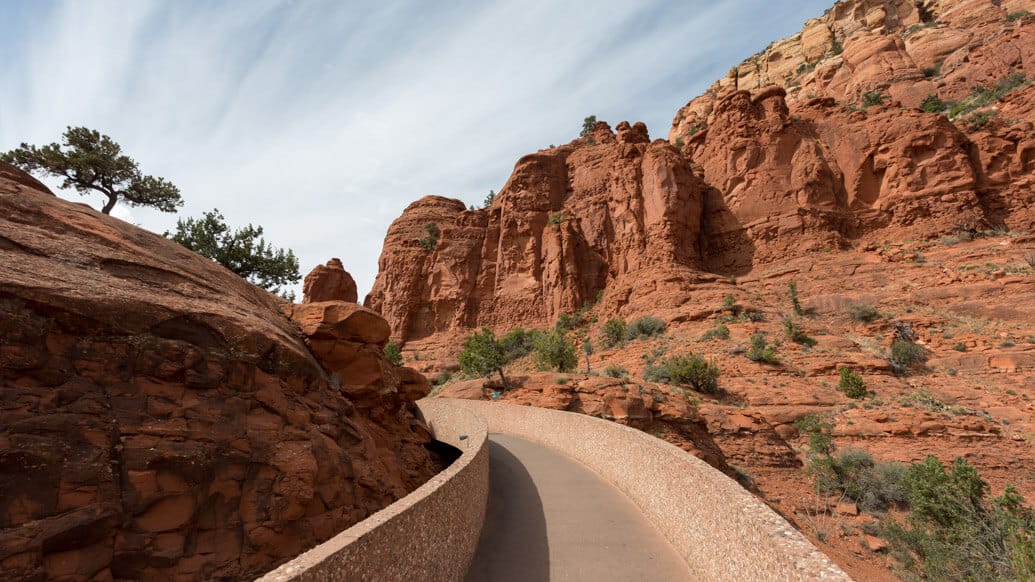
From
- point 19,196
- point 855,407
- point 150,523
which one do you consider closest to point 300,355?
point 150,523

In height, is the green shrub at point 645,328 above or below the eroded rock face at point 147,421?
above

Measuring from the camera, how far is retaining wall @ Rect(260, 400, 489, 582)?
380cm

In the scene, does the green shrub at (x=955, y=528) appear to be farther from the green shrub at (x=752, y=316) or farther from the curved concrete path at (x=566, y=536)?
the green shrub at (x=752, y=316)

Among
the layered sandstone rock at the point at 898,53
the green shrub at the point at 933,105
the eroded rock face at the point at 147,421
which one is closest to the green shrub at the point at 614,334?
the eroded rock face at the point at 147,421

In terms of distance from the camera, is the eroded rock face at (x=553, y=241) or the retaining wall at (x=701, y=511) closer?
the retaining wall at (x=701, y=511)

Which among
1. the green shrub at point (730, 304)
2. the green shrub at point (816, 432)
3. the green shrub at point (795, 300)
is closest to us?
the green shrub at point (816, 432)

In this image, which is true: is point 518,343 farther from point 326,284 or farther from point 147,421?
point 147,421

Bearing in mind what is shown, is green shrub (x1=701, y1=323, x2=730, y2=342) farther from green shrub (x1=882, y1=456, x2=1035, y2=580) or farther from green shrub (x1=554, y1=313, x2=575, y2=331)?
green shrub (x1=554, y1=313, x2=575, y2=331)


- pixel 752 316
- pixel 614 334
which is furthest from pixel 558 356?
pixel 752 316

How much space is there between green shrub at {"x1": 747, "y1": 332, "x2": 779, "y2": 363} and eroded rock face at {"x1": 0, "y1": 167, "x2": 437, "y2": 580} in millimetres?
24934

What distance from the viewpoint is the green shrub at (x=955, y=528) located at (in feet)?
37.4

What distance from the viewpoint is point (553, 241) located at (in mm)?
53594

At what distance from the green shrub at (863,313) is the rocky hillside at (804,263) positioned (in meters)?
0.11

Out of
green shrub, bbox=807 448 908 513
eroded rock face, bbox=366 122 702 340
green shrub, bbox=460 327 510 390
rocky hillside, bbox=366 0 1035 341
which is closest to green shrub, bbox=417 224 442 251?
rocky hillside, bbox=366 0 1035 341
